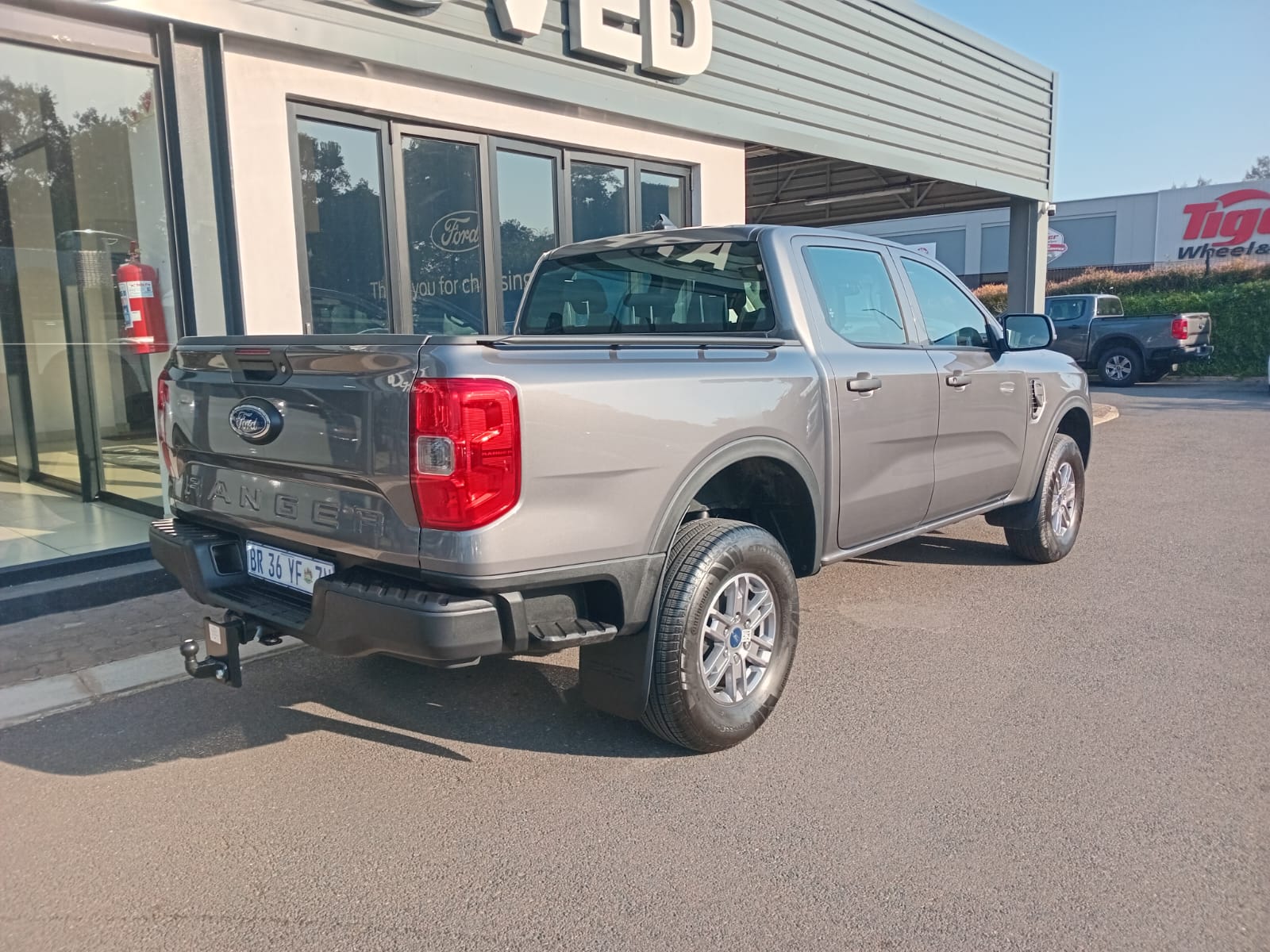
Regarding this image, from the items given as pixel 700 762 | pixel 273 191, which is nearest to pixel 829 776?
pixel 700 762

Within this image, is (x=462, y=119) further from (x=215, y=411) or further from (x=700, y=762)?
(x=700, y=762)

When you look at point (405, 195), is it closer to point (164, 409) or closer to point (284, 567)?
point (164, 409)

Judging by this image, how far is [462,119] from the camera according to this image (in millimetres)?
7016

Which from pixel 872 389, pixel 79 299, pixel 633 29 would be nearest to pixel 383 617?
pixel 872 389

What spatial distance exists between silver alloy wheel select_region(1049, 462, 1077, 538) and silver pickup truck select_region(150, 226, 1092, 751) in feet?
4.79

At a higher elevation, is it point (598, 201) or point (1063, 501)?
point (598, 201)

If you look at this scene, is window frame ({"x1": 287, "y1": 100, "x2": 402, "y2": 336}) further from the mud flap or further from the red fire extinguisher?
the mud flap

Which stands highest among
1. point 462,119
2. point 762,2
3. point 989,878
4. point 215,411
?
point 762,2

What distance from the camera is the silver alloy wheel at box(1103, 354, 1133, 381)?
781 inches

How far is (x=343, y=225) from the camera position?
21.5 feet

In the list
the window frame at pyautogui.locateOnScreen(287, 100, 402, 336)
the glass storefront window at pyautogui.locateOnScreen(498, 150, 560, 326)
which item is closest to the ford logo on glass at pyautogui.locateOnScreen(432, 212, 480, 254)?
the glass storefront window at pyautogui.locateOnScreen(498, 150, 560, 326)

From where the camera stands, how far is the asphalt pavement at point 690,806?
255 centimetres

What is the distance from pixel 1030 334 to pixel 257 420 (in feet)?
14.4

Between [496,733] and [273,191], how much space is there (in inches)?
155
